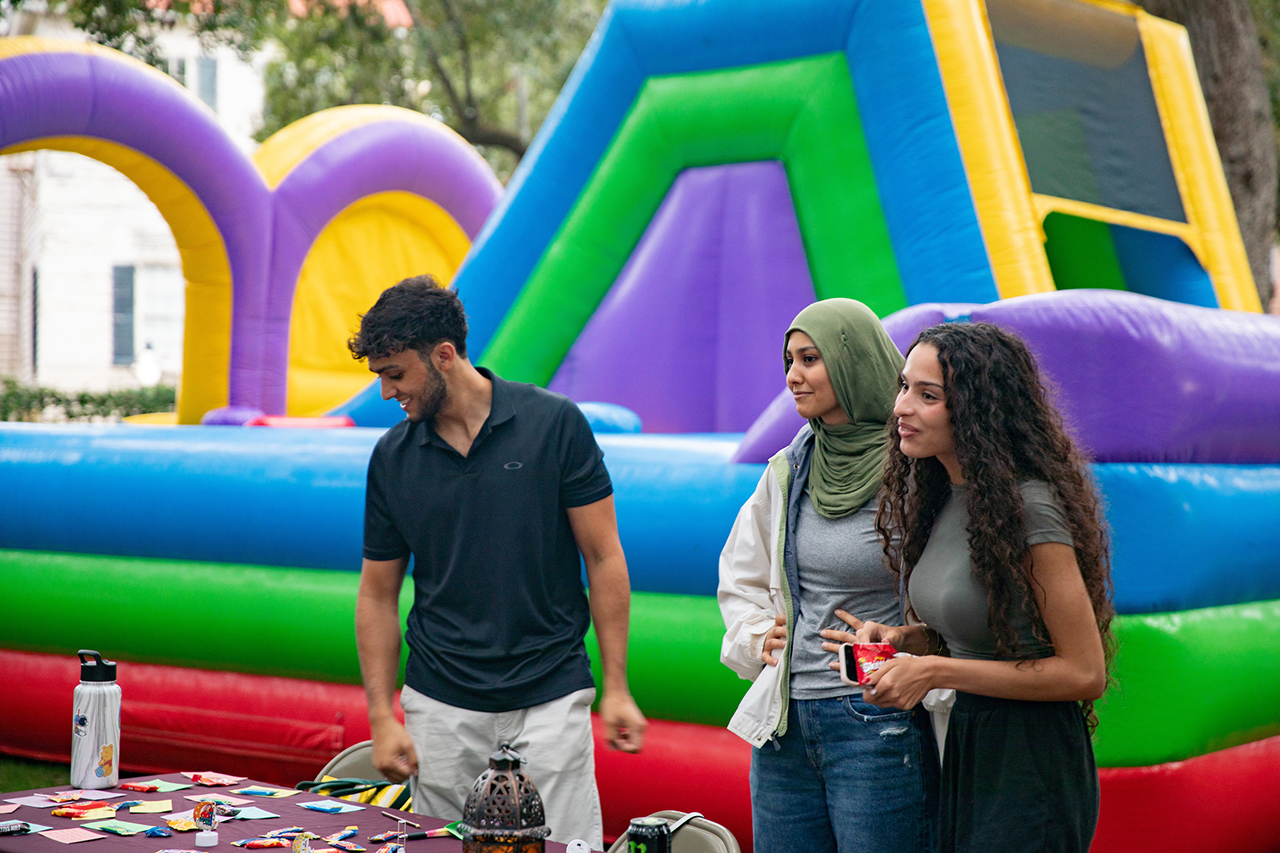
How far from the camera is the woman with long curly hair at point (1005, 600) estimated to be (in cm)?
171

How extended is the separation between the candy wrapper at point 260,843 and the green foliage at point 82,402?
11417 mm

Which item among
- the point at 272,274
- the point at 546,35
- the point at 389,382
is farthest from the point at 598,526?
the point at 546,35

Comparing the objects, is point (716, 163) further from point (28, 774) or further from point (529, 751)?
point (28, 774)

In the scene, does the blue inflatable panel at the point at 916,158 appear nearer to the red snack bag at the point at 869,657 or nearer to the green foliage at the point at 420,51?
the red snack bag at the point at 869,657

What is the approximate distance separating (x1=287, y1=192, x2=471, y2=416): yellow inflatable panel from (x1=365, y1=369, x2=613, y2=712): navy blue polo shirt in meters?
4.73

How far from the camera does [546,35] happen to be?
12469 mm

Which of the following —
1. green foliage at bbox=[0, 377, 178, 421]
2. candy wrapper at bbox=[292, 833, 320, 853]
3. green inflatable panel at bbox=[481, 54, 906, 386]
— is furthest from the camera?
green foliage at bbox=[0, 377, 178, 421]

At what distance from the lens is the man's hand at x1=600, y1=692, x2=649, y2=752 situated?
7.64ft

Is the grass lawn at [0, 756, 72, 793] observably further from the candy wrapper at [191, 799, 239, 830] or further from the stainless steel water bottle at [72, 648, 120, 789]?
the candy wrapper at [191, 799, 239, 830]

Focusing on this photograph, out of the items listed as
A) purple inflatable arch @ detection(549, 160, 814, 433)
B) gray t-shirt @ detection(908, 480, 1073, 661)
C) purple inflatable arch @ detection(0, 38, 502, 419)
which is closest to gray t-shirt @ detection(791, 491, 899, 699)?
gray t-shirt @ detection(908, 480, 1073, 661)

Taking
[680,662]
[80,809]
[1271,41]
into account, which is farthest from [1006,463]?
[1271,41]

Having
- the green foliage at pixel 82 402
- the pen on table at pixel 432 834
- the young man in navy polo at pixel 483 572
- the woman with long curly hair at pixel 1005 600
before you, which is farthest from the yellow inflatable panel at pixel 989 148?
the green foliage at pixel 82 402

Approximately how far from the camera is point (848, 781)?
1.98 meters

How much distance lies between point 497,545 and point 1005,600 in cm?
100
